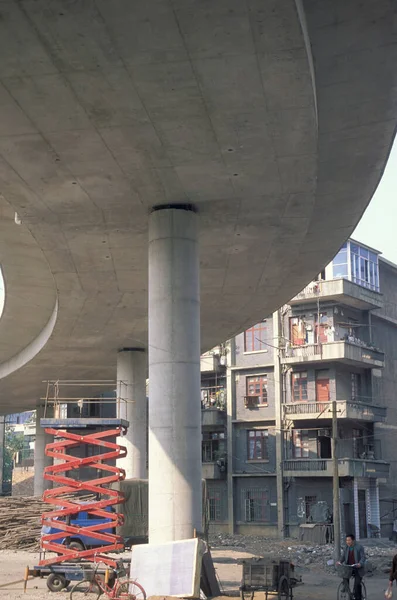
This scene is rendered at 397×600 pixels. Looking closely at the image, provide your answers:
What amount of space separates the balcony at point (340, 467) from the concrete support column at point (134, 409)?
17.2 meters

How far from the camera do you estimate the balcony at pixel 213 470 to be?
176 ft

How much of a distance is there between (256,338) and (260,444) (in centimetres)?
761

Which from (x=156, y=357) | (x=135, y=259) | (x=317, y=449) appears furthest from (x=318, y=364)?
(x=156, y=357)

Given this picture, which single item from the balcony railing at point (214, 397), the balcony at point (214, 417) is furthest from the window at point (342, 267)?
the balcony at point (214, 417)

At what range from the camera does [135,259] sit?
2450 cm

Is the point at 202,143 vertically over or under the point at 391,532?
over

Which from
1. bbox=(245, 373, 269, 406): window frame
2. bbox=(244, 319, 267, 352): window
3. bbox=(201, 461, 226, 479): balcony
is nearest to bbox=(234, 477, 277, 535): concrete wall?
bbox=(201, 461, 226, 479): balcony

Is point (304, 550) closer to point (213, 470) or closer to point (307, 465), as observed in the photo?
point (307, 465)

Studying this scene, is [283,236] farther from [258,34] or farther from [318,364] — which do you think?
[318,364]

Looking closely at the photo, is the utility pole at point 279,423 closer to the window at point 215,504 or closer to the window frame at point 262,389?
the window frame at point 262,389

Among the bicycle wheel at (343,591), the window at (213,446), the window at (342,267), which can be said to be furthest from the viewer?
the window at (213,446)

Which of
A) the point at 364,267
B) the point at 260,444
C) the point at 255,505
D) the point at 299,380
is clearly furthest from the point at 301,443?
the point at 364,267

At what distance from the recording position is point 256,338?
182ft

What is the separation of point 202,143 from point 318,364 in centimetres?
3710
